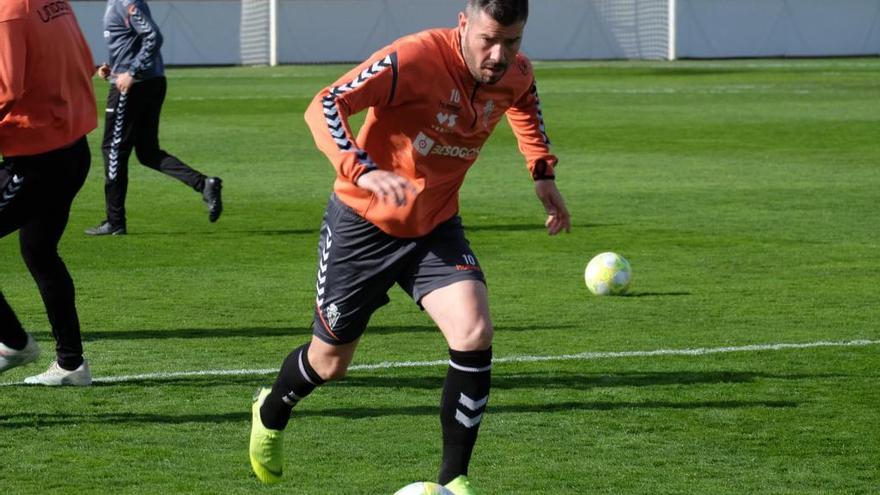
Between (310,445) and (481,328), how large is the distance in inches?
49.6

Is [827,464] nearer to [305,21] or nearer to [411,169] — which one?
[411,169]

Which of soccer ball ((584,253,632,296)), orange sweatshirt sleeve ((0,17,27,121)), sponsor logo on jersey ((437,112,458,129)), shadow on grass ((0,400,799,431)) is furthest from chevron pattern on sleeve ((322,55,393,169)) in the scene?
soccer ball ((584,253,632,296))

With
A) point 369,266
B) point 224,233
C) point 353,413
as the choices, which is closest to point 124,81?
point 224,233

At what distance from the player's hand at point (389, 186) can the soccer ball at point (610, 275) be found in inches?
206

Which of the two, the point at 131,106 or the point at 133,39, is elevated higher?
the point at 133,39

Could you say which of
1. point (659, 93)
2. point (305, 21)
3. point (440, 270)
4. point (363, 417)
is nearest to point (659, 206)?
point (363, 417)

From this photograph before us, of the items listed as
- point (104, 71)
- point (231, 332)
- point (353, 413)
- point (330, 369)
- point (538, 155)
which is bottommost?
point (104, 71)

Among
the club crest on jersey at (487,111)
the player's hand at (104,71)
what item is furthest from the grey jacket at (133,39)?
the club crest on jersey at (487,111)

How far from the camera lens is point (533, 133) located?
629cm

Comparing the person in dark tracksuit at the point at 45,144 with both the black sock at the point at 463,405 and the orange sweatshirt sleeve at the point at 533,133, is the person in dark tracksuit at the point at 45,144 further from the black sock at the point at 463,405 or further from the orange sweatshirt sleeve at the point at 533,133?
the black sock at the point at 463,405

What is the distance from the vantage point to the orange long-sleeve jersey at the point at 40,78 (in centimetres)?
712

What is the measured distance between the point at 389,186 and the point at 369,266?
81 centimetres

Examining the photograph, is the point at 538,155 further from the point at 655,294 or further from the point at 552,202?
the point at 655,294

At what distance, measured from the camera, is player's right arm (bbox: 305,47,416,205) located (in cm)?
530
